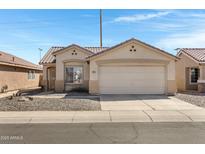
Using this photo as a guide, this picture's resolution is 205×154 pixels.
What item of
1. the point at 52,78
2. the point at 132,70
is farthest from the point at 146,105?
the point at 52,78

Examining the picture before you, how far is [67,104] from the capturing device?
13.4 metres

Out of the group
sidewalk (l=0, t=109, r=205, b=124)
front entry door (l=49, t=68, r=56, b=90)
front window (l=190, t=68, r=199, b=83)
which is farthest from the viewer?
front entry door (l=49, t=68, r=56, b=90)

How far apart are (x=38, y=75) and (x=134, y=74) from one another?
21249 millimetres

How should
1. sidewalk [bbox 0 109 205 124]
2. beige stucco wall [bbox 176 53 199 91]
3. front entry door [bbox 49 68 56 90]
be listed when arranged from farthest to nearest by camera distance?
front entry door [bbox 49 68 56 90], beige stucco wall [bbox 176 53 199 91], sidewalk [bbox 0 109 205 124]

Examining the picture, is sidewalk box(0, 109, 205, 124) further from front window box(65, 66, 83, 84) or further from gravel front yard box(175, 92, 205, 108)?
front window box(65, 66, 83, 84)

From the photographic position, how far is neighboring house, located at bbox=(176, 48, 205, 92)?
843 inches

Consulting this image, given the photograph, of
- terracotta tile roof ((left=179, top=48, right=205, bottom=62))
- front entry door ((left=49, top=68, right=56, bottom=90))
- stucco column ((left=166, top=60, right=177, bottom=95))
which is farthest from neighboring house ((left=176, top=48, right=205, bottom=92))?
front entry door ((left=49, top=68, right=56, bottom=90))

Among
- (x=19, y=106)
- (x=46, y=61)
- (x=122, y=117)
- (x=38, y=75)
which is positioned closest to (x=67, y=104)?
(x=19, y=106)

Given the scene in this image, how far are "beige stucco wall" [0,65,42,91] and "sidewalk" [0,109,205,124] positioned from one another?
1265 cm

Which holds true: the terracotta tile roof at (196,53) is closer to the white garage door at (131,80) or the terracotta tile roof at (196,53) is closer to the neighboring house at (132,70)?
the neighboring house at (132,70)

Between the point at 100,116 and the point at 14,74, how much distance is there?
17940 mm

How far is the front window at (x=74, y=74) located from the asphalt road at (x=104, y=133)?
13.3 meters
